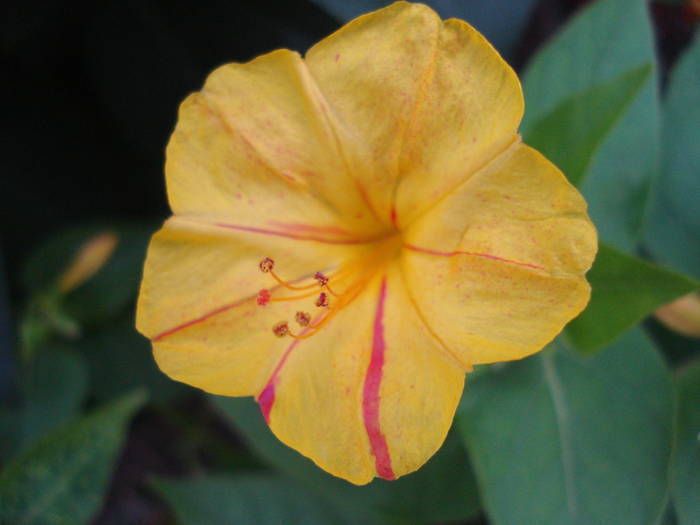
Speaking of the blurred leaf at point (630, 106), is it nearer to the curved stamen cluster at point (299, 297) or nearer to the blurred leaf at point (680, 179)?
the blurred leaf at point (680, 179)

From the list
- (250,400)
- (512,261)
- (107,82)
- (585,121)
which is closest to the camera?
(512,261)

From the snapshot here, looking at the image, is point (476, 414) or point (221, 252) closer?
point (221, 252)

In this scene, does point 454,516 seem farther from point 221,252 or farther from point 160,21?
point 160,21

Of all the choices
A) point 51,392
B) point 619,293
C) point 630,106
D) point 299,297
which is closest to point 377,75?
point 299,297

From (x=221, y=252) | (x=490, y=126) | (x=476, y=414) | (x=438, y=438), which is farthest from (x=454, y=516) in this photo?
(x=490, y=126)

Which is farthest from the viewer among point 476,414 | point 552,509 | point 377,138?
point 476,414

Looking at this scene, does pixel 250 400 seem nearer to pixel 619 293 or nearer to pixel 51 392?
pixel 51 392
